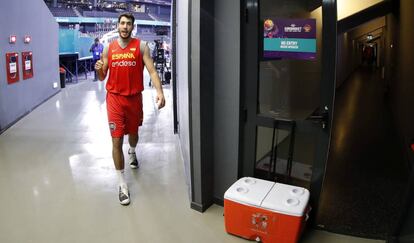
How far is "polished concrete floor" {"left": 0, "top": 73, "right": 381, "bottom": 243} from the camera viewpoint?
2482 millimetres

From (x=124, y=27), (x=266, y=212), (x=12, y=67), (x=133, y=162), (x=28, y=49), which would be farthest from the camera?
(x=28, y=49)

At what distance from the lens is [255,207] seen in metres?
2.23

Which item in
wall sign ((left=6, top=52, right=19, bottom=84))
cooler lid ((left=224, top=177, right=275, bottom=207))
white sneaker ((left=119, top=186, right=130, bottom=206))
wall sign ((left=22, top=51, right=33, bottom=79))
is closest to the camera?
cooler lid ((left=224, top=177, right=275, bottom=207))

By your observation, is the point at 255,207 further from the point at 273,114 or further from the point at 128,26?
the point at 128,26

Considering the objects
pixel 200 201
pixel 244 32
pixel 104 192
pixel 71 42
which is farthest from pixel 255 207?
pixel 71 42

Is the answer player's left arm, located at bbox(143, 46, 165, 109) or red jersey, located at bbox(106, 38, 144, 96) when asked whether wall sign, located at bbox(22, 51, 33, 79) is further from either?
player's left arm, located at bbox(143, 46, 165, 109)

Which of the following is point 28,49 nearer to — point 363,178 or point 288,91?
point 288,91

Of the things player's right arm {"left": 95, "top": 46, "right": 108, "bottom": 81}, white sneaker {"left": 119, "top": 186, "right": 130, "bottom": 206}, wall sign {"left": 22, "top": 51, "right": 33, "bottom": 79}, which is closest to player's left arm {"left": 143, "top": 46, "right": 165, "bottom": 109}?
player's right arm {"left": 95, "top": 46, "right": 108, "bottom": 81}

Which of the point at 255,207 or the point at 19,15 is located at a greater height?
the point at 19,15

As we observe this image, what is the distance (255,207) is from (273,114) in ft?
2.33

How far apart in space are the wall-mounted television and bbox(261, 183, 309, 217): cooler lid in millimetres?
903

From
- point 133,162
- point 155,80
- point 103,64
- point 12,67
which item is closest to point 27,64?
point 12,67

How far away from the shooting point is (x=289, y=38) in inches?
91.5

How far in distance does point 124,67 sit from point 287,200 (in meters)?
1.77
